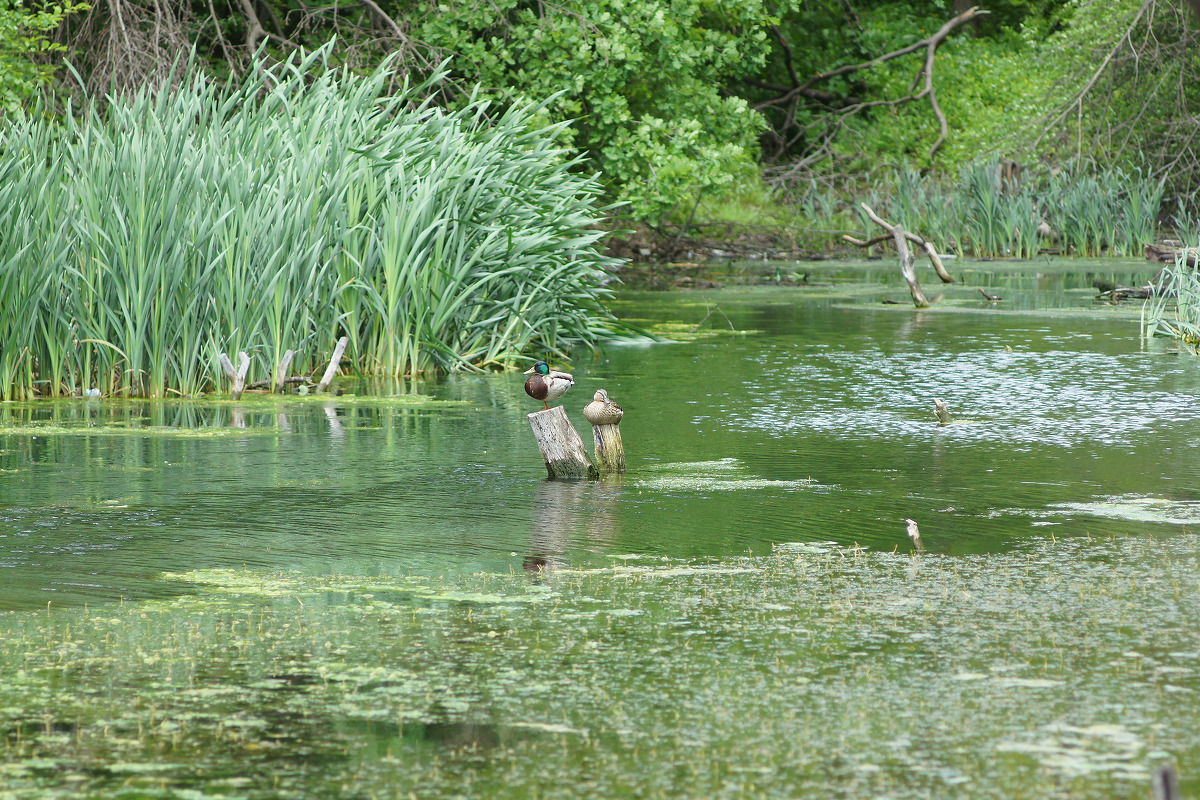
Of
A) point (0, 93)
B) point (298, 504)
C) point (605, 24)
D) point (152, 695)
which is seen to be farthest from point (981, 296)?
point (152, 695)

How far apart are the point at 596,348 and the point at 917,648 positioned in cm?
814

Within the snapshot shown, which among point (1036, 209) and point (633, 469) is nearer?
point (633, 469)

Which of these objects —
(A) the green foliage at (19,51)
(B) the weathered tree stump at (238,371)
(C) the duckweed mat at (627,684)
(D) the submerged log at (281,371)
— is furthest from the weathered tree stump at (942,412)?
(A) the green foliage at (19,51)

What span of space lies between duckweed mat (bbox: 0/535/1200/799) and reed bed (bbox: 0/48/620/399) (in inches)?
173

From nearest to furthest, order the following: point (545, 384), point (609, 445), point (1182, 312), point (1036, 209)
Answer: point (609, 445)
point (545, 384)
point (1182, 312)
point (1036, 209)

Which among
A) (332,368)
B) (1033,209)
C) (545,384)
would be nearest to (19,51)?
(332,368)

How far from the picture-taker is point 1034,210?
20109 mm

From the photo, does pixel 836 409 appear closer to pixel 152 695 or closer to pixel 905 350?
pixel 905 350

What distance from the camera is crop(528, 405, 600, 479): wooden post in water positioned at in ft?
21.8

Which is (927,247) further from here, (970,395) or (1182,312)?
(970,395)

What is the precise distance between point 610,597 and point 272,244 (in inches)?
209

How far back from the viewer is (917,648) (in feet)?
13.1

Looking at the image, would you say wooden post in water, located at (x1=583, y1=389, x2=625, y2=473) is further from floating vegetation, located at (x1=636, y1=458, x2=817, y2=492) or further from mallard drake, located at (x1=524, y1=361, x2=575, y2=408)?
mallard drake, located at (x1=524, y1=361, x2=575, y2=408)

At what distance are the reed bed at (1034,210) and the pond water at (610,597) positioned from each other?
438 inches
